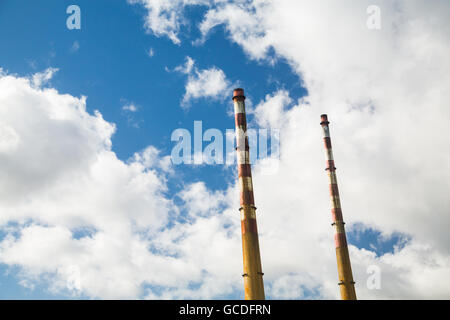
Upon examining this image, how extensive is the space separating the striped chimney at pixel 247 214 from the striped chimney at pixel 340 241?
21.6 ft

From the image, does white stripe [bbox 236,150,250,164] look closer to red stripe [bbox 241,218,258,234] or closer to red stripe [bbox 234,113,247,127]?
red stripe [bbox 234,113,247,127]

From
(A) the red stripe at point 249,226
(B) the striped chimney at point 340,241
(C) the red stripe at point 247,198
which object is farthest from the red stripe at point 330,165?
(A) the red stripe at point 249,226

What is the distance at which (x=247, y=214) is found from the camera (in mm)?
14961

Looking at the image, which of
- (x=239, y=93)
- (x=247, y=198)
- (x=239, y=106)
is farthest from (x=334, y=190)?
(x=239, y=93)

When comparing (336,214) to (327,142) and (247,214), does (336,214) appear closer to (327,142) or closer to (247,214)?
(327,142)

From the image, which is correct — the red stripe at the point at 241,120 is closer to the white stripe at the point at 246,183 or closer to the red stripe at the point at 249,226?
the white stripe at the point at 246,183

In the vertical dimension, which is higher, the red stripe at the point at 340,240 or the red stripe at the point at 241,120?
the red stripe at the point at 241,120

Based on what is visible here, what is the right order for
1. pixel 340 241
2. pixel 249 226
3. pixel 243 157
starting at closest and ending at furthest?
1. pixel 249 226
2. pixel 243 157
3. pixel 340 241

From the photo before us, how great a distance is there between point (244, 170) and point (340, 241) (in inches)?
291

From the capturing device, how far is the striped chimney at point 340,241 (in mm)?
18219

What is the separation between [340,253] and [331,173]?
4639mm
